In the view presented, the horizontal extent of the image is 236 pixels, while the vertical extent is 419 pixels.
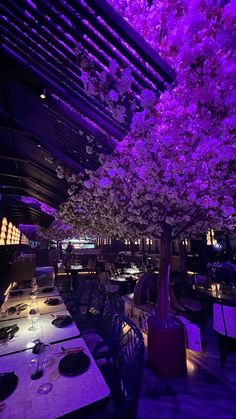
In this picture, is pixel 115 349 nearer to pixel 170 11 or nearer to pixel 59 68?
pixel 59 68

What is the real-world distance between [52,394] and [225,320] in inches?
120

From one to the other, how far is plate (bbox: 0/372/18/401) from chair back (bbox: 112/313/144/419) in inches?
37.1

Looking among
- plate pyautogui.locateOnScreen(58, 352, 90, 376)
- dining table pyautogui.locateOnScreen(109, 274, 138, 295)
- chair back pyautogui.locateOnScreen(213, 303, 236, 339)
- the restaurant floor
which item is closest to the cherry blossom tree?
chair back pyautogui.locateOnScreen(213, 303, 236, 339)

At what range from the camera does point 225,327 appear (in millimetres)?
3527

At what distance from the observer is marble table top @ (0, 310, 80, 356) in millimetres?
2258

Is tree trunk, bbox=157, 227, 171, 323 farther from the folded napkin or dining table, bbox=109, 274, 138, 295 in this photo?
dining table, bbox=109, 274, 138, 295

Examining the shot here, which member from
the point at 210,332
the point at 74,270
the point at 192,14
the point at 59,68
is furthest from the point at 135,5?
the point at 74,270

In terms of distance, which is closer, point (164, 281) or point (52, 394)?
point (52, 394)

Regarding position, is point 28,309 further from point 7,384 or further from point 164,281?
point 164,281

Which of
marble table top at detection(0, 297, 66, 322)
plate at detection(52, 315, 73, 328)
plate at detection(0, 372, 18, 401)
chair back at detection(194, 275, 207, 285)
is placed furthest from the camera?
chair back at detection(194, 275, 207, 285)

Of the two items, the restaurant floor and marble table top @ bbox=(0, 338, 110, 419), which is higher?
marble table top @ bbox=(0, 338, 110, 419)

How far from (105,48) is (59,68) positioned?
876 millimetres

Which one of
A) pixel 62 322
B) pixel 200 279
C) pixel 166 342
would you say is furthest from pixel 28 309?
pixel 200 279

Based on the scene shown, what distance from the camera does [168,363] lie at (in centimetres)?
333
